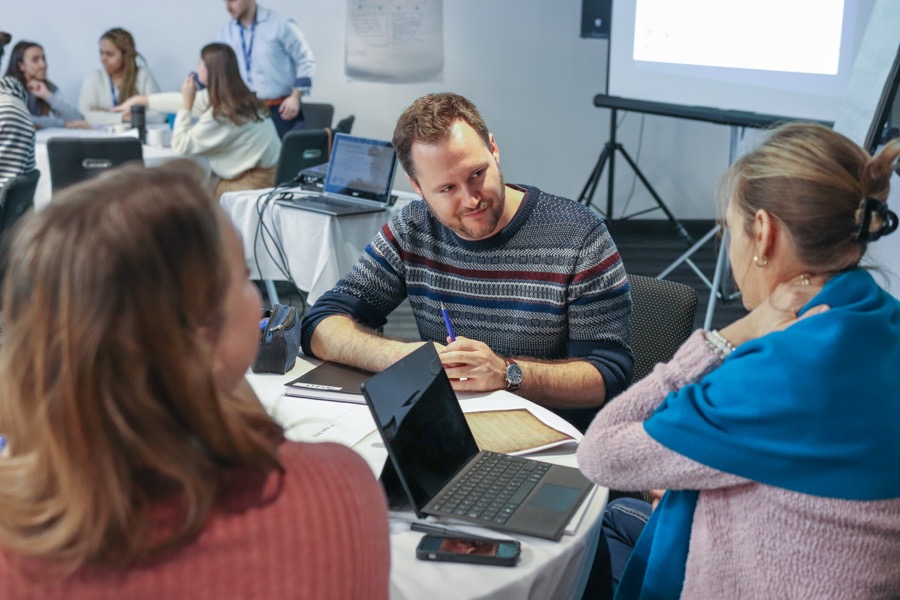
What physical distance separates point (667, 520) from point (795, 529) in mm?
196

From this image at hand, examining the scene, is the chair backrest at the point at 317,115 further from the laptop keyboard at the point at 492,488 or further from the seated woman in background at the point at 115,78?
the laptop keyboard at the point at 492,488

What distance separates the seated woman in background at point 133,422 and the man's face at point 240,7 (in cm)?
556

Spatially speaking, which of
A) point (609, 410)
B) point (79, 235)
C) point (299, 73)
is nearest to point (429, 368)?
point (609, 410)

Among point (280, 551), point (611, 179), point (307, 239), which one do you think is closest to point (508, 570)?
point (280, 551)

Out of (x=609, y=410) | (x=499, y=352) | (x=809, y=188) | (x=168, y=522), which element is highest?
(x=809, y=188)

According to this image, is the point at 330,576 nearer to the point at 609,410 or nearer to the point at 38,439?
the point at 38,439

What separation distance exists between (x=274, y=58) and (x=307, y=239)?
2820 mm

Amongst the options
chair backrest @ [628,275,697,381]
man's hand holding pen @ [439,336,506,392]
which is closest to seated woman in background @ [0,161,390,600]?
man's hand holding pen @ [439,336,506,392]

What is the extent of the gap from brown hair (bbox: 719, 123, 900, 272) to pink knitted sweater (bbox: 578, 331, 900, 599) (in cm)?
21

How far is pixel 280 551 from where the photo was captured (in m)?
0.78

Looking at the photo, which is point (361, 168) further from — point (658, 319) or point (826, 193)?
point (826, 193)

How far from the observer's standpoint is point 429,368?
1.46 meters

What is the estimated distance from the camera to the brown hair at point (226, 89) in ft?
15.8

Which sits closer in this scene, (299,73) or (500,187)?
(500,187)
